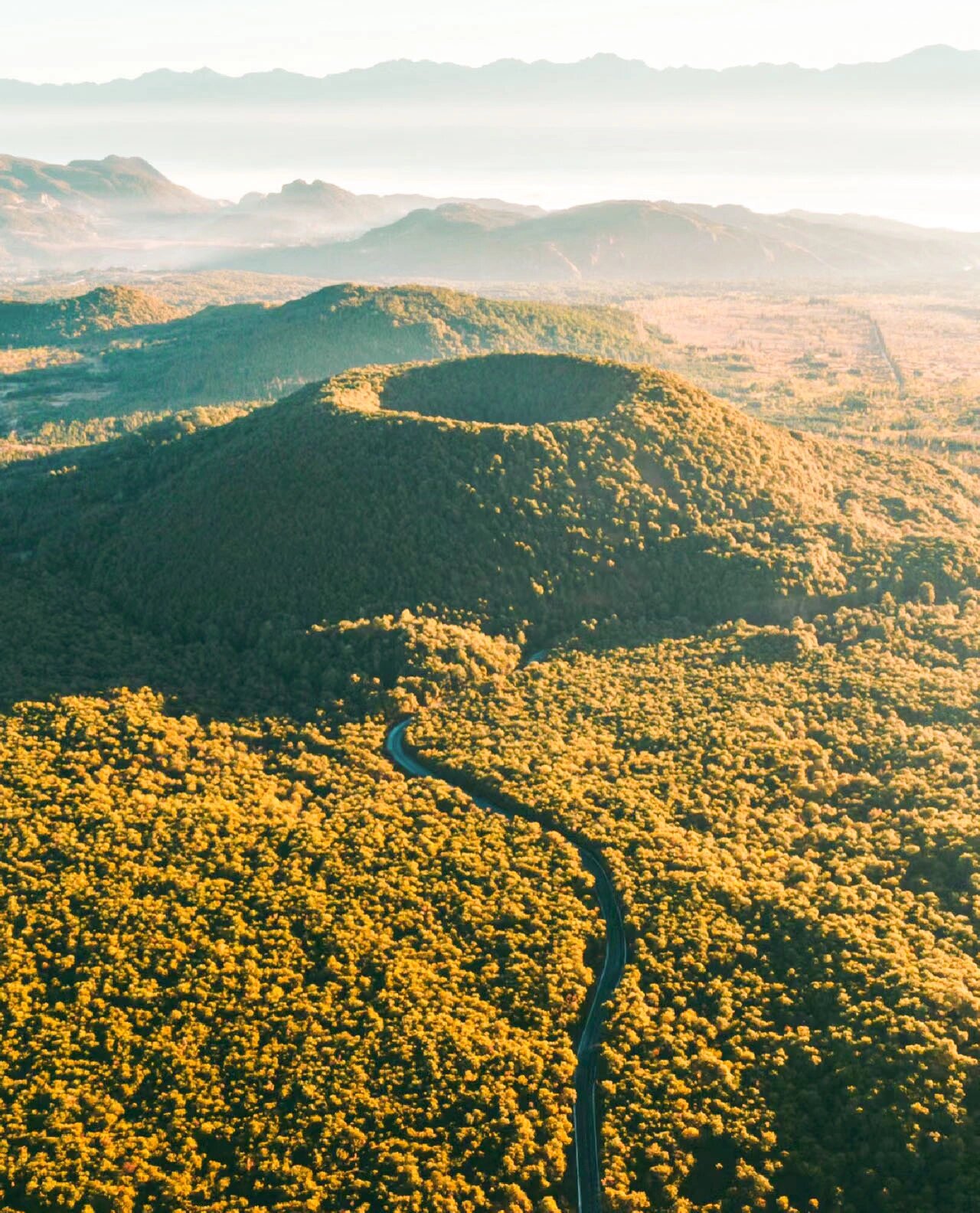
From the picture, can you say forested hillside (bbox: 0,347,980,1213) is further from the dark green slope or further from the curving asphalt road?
the curving asphalt road

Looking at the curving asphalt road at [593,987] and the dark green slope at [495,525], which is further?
the dark green slope at [495,525]

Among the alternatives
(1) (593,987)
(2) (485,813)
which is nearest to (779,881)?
(1) (593,987)

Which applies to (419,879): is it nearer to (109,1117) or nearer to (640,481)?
(109,1117)

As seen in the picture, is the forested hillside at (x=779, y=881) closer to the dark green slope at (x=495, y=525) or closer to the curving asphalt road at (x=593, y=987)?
the curving asphalt road at (x=593, y=987)

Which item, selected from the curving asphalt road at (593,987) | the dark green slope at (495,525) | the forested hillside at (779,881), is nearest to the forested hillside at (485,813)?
the forested hillside at (779,881)

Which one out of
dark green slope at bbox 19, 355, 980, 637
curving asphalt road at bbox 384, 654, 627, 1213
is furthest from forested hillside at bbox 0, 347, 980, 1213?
curving asphalt road at bbox 384, 654, 627, 1213

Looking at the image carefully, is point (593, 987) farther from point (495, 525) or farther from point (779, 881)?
point (495, 525)
